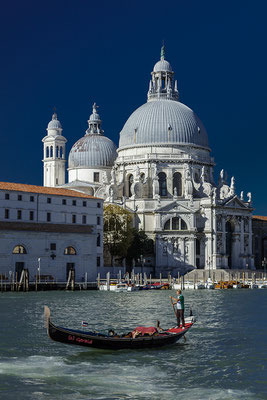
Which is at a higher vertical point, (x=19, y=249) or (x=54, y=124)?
(x=54, y=124)

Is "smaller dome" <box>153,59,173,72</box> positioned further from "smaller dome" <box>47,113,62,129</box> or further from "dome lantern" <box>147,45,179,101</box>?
"smaller dome" <box>47,113,62,129</box>

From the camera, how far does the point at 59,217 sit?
66.7 m

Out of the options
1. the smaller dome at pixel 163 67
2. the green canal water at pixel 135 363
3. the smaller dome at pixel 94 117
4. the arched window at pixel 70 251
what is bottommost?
the green canal water at pixel 135 363

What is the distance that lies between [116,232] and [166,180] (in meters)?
15.3

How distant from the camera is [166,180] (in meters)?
92.5

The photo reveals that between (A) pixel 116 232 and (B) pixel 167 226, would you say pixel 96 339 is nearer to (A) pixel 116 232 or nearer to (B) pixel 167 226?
(A) pixel 116 232

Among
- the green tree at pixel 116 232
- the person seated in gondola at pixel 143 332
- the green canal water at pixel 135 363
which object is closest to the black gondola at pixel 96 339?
the person seated in gondola at pixel 143 332

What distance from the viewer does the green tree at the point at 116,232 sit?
7938 cm

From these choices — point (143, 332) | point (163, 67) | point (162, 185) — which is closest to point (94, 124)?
point (163, 67)

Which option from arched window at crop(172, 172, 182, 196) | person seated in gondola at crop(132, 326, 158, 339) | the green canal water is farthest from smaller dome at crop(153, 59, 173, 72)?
person seated in gondola at crop(132, 326, 158, 339)

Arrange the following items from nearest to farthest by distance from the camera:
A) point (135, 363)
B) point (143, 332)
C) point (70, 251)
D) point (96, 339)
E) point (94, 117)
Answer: point (135, 363)
point (96, 339)
point (143, 332)
point (70, 251)
point (94, 117)

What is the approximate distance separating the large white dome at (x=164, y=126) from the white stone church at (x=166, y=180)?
13 centimetres

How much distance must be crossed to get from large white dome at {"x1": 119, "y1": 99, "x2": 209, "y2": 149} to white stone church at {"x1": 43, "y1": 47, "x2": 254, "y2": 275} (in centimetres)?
13

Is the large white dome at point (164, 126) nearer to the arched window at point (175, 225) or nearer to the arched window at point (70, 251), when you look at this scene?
the arched window at point (175, 225)
